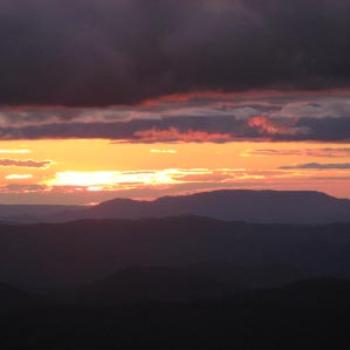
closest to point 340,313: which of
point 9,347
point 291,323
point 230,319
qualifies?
point 291,323

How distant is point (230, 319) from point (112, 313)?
2503 centimetres

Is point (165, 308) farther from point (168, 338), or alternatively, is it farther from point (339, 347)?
point (339, 347)

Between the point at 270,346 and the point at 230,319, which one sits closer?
the point at 270,346

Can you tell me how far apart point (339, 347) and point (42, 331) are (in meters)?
55.1

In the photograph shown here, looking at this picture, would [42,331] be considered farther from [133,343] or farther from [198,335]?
[198,335]

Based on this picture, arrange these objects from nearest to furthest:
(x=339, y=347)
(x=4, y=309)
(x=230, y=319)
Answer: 1. (x=339, y=347)
2. (x=230, y=319)
3. (x=4, y=309)

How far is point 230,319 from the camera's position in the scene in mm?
179500

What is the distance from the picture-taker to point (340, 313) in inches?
6777

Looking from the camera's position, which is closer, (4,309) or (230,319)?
(230,319)

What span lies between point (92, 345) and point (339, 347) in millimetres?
44599

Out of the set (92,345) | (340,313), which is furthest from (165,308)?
(340,313)

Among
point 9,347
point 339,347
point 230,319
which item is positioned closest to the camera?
point 339,347

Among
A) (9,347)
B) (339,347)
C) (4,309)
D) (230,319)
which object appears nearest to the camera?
(339,347)

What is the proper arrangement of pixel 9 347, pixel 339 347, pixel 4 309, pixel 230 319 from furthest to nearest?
pixel 4 309, pixel 230 319, pixel 9 347, pixel 339 347
